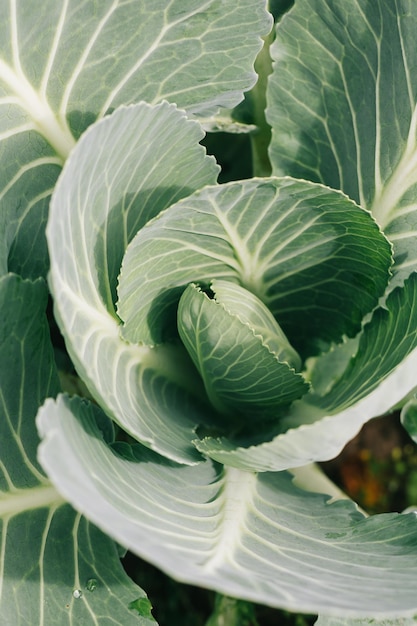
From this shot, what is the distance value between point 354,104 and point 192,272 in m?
0.39

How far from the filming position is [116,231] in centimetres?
99

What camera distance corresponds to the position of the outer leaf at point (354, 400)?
80 centimetres

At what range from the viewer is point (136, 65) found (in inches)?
41.3

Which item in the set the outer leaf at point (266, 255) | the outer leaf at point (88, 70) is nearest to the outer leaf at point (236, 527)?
the outer leaf at point (266, 255)

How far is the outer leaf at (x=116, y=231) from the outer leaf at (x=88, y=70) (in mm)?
147

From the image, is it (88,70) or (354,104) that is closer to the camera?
(88,70)

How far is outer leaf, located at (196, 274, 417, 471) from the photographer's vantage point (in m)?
0.80

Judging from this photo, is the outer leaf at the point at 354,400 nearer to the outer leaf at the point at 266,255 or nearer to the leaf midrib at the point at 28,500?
the outer leaf at the point at 266,255

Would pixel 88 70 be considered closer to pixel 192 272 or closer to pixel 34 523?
pixel 192 272

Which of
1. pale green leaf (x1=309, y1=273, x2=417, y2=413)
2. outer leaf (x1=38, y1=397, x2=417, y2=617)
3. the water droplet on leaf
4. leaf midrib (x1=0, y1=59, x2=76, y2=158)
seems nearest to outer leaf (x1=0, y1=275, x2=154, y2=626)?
the water droplet on leaf

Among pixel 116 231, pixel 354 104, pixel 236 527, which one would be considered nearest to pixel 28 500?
pixel 236 527

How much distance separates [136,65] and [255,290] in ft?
1.35

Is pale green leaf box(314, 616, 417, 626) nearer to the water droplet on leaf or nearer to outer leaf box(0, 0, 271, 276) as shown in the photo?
the water droplet on leaf

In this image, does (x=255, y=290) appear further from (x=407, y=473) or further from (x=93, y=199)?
(x=407, y=473)
